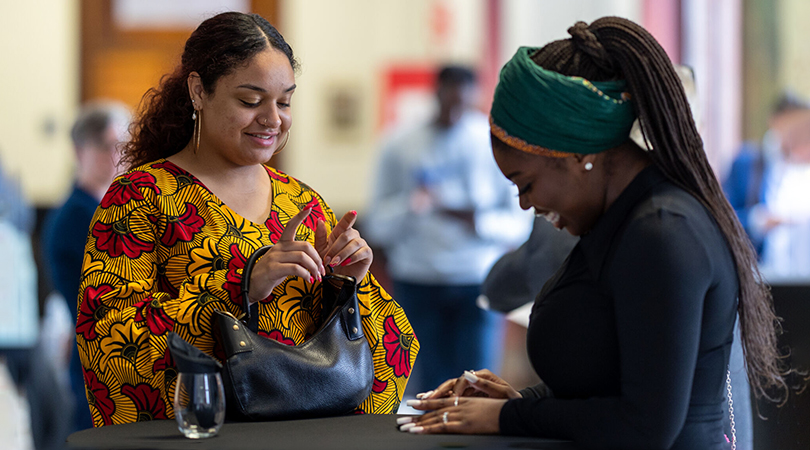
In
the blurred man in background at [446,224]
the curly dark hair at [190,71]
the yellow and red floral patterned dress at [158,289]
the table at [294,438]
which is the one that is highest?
the curly dark hair at [190,71]

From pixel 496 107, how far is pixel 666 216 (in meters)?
0.31

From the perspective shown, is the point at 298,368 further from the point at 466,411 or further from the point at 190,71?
the point at 190,71

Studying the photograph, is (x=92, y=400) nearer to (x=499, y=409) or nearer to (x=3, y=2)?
(x=499, y=409)

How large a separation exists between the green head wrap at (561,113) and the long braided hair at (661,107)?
32mm

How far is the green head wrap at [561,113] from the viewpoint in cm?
129

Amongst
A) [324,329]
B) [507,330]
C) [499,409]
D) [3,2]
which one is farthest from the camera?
[3,2]

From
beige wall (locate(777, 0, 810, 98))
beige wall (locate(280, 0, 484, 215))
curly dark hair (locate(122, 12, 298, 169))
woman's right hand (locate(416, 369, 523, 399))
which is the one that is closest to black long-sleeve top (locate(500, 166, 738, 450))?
woman's right hand (locate(416, 369, 523, 399))

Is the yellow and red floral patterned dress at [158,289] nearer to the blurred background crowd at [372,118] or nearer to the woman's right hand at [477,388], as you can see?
the woman's right hand at [477,388]

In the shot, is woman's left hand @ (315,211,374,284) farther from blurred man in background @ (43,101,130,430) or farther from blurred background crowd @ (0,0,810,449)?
blurred background crowd @ (0,0,810,449)

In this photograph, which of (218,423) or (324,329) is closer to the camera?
(218,423)

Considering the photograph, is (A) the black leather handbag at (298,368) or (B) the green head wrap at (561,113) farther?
(A) the black leather handbag at (298,368)

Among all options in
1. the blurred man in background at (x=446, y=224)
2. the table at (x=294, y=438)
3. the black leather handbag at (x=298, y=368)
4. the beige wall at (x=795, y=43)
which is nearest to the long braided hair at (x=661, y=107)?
the table at (x=294, y=438)

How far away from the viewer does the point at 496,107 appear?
1.37m

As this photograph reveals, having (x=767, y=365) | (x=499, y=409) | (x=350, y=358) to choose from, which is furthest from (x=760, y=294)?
(x=350, y=358)
